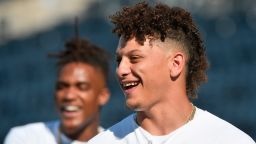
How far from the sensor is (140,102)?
4828mm

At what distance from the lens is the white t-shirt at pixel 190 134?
4832 mm

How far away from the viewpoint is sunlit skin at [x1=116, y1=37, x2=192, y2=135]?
486 cm

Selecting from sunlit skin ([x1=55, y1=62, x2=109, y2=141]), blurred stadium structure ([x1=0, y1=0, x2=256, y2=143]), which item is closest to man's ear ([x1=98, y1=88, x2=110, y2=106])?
sunlit skin ([x1=55, y1=62, x2=109, y2=141])

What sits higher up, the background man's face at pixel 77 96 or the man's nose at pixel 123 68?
the man's nose at pixel 123 68

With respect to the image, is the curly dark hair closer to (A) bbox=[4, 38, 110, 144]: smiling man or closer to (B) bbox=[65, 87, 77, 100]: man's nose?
(A) bbox=[4, 38, 110, 144]: smiling man

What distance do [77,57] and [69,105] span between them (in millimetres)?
414

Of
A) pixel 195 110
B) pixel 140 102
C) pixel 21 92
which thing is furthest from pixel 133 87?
pixel 21 92

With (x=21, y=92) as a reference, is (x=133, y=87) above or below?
above

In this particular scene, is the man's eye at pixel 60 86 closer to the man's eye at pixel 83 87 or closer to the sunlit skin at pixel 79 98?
the sunlit skin at pixel 79 98

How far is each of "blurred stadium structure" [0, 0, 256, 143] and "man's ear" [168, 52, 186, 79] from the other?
26.7 feet

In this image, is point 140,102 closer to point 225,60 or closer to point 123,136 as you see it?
point 123,136

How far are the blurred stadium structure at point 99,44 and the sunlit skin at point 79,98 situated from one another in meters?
5.42

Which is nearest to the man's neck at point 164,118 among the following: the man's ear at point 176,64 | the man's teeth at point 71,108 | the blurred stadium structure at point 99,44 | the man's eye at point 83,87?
the man's ear at point 176,64

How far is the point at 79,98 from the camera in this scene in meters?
7.55
